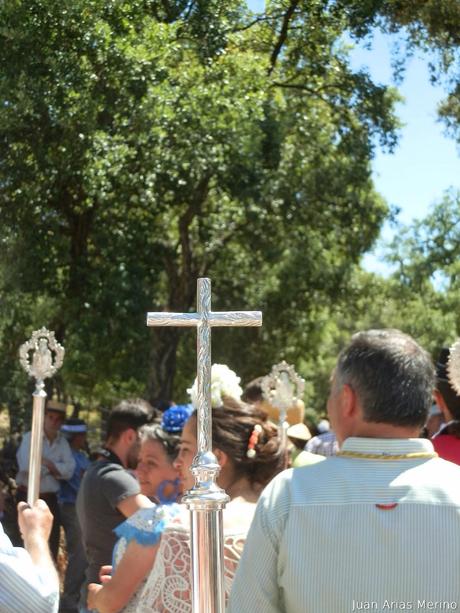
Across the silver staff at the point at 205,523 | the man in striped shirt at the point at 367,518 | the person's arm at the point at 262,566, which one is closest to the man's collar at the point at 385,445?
the man in striped shirt at the point at 367,518

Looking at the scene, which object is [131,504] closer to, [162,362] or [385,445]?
[385,445]

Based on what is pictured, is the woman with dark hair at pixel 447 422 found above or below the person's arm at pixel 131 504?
above

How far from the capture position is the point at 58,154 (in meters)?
13.4

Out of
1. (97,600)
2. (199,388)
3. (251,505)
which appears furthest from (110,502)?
(199,388)

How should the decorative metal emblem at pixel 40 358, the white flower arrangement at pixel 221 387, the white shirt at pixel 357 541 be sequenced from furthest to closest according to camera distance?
the decorative metal emblem at pixel 40 358, the white flower arrangement at pixel 221 387, the white shirt at pixel 357 541

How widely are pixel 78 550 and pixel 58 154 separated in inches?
231

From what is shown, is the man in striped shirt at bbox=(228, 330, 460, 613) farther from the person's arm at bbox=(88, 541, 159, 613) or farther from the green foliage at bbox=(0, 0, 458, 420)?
the green foliage at bbox=(0, 0, 458, 420)

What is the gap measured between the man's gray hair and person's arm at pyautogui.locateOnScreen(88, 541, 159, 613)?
1418mm

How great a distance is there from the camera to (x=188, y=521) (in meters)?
3.60

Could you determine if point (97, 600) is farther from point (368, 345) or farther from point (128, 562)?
point (368, 345)

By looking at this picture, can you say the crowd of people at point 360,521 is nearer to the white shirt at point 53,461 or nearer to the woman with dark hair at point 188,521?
the woman with dark hair at point 188,521

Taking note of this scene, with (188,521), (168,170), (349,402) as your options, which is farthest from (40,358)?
(168,170)

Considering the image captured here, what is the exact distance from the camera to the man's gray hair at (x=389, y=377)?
8.40ft

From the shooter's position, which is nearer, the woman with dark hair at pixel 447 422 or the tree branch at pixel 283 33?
the woman with dark hair at pixel 447 422
